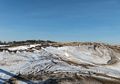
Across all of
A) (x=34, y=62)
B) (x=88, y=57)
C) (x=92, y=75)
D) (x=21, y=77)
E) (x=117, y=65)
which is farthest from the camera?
(x=88, y=57)

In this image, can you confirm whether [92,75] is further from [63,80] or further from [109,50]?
[109,50]

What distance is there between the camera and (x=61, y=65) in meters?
17.6

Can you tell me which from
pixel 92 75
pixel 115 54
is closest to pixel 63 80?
pixel 92 75

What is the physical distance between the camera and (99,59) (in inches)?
894

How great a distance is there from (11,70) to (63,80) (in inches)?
153

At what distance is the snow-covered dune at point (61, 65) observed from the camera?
14938mm

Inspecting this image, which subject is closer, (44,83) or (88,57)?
(44,83)

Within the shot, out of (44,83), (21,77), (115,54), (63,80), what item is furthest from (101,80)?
(115,54)

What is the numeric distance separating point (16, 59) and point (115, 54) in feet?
34.9

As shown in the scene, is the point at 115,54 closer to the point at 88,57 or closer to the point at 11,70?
the point at 88,57

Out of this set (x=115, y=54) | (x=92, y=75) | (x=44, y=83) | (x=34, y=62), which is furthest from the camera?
(x=115, y=54)

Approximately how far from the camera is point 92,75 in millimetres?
15711

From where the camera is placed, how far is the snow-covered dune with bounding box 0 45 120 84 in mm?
14938

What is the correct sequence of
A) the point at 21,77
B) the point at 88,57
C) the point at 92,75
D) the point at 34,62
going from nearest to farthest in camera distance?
the point at 21,77 < the point at 92,75 < the point at 34,62 < the point at 88,57
